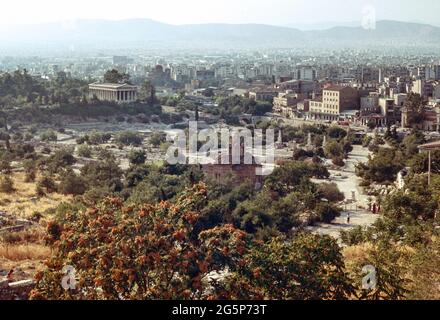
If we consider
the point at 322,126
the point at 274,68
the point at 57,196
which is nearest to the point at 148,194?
the point at 57,196

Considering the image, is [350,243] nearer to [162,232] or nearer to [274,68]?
[162,232]

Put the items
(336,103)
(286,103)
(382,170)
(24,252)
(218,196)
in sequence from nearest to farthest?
(24,252), (218,196), (382,170), (336,103), (286,103)

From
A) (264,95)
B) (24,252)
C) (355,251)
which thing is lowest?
(264,95)

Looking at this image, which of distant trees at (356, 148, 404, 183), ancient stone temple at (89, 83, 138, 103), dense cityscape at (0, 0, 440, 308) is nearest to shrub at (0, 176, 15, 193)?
dense cityscape at (0, 0, 440, 308)

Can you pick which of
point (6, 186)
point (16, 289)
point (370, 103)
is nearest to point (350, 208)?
point (6, 186)

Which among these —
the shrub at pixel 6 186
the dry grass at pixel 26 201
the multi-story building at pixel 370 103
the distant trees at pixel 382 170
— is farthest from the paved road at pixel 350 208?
the multi-story building at pixel 370 103

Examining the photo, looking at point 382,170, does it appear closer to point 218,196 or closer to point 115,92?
point 218,196
